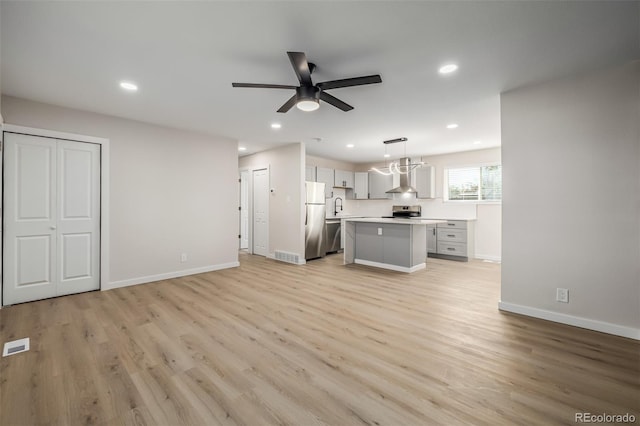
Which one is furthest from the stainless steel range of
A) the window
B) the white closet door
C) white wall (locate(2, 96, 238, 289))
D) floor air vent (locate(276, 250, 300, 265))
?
the white closet door

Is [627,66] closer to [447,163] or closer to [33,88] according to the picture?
[447,163]

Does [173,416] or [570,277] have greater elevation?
[570,277]

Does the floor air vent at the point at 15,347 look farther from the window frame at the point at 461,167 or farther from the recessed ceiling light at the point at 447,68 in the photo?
the window frame at the point at 461,167

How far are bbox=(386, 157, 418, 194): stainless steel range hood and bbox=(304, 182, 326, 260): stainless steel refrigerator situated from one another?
1.74 metres

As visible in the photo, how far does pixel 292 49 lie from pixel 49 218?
3.88m

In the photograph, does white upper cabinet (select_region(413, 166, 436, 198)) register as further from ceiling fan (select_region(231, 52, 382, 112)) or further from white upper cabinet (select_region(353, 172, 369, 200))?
ceiling fan (select_region(231, 52, 382, 112))

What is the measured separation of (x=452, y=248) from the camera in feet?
20.3

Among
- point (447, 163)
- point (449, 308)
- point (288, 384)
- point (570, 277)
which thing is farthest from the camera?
point (447, 163)

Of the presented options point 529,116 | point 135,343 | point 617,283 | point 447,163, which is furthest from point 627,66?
point 135,343

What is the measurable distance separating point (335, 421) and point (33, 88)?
452 centimetres

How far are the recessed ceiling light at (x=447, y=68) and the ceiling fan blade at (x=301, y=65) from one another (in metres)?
1.31

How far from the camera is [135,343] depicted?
7.77 feet

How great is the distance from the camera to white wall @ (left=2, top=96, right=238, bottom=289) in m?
3.88

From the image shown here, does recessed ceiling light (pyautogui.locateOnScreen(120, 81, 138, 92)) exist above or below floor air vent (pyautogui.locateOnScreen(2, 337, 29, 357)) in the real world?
above
